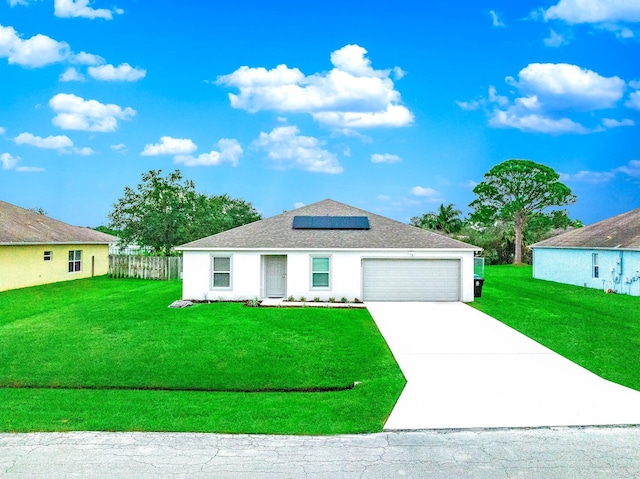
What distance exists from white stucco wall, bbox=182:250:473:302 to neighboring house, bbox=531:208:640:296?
10.1 metres

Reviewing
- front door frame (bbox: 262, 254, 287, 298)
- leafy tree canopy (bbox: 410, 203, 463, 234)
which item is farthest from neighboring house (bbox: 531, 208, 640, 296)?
leafy tree canopy (bbox: 410, 203, 463, 234)

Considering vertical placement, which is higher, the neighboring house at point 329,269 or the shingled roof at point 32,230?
the shingled roof at point 32,230

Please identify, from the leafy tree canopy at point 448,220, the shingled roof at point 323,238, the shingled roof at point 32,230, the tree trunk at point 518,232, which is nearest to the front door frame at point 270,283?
the shingled roof at point 323,238

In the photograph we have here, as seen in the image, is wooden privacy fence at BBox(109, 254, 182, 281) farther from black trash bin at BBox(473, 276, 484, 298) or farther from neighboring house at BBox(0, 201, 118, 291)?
black trash bin at BBox(473, 276, 484, 298)

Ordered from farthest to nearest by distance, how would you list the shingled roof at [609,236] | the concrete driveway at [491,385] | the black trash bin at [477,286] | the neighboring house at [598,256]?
the shingled roof at [609,236] < the neighboring house at [598,256] < the black trash bin at [477,286] < the concrete driveway at [491,385]

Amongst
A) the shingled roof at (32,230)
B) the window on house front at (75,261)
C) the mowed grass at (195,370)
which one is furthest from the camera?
A: the window on house front at (75,261)

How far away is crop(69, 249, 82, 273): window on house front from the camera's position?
94.2ft

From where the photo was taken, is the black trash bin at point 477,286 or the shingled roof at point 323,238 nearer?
the shingled roof at point 323,238

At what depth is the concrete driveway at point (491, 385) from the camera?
7.06 m

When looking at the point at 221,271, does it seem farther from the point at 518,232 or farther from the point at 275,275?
the point at 518,232

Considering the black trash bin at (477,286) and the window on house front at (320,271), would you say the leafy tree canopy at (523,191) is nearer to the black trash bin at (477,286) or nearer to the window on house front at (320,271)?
the black trash bin at (477,286)

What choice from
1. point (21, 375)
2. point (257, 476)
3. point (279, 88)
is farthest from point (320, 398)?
point (279, 88)

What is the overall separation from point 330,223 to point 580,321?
10.6 meters

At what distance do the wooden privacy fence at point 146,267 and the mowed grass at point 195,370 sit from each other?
11.4 m
